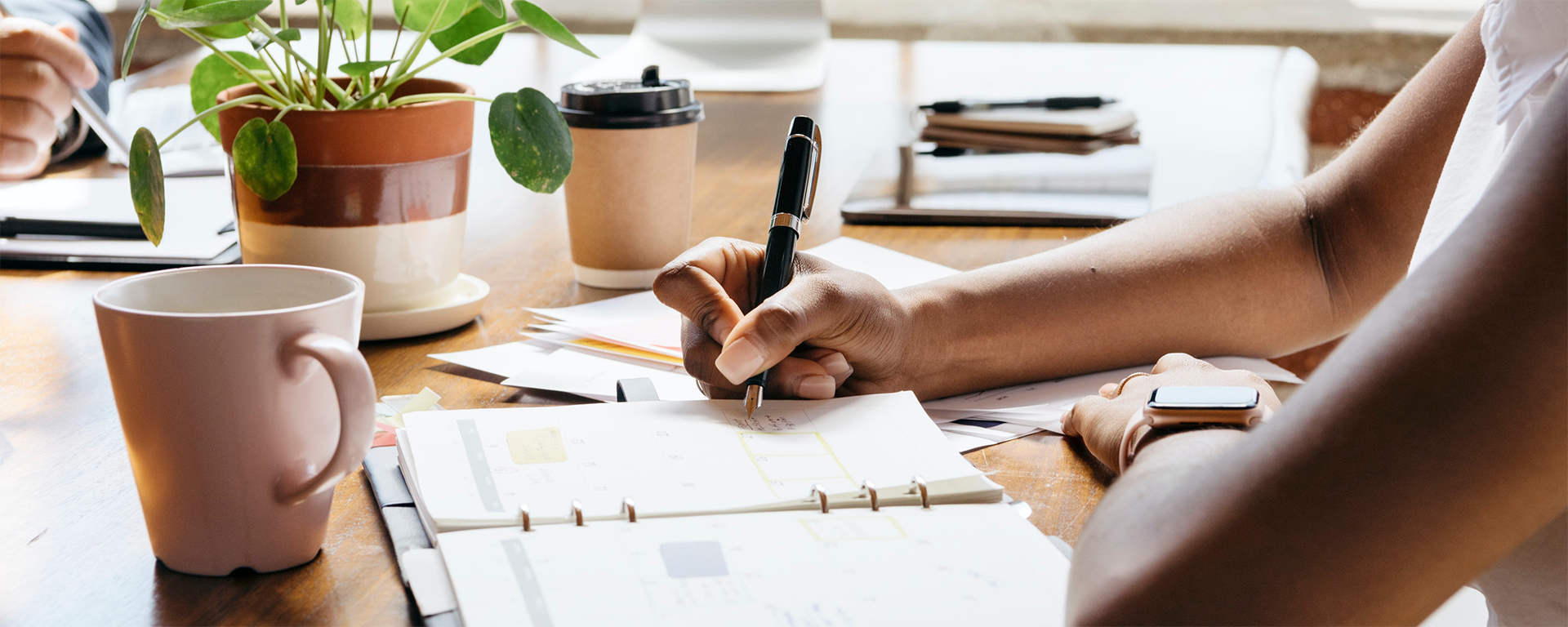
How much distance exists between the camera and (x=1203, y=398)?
1.72ft

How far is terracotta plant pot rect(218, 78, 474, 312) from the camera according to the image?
0.74 meters

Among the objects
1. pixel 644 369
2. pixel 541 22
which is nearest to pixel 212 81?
pixel 541 22

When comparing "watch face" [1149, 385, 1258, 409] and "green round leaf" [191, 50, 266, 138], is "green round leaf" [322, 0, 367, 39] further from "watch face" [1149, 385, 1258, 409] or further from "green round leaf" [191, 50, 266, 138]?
"watch face" [1149, 385, 1258, 409]

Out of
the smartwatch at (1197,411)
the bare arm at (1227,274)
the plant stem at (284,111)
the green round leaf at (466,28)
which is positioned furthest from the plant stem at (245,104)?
the smartwatch at (1197,411)

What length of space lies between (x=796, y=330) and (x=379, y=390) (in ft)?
0.88

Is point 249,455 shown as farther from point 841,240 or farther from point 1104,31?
point 1104,31

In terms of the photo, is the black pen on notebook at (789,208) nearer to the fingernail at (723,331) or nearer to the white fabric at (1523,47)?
the fingernail at (723,331)

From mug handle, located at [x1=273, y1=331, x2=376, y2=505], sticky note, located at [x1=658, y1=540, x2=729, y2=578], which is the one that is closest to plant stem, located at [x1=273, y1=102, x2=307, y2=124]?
mug handle, located at [x1=273, y1=331, x2=376, y2=505]

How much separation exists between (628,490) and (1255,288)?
53 cm

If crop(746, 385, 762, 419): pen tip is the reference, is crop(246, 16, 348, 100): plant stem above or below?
above

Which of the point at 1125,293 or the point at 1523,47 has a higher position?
the point at 1523,47

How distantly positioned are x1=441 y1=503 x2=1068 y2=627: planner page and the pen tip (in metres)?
0.12

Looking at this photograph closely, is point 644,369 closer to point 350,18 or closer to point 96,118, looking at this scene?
point 350,18

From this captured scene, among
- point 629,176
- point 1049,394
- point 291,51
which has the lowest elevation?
point 1049,394
